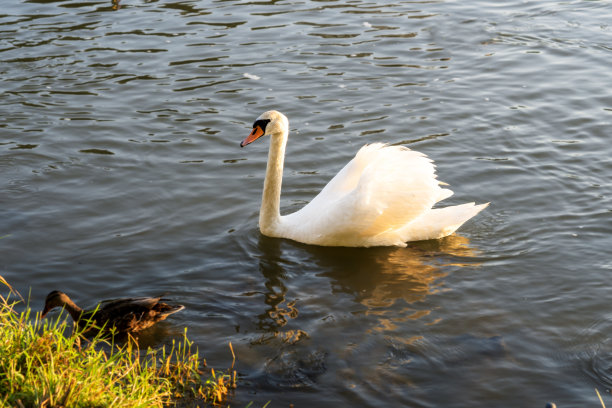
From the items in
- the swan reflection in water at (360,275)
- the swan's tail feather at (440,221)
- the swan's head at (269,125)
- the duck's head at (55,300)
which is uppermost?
the swan's head at (269,125)

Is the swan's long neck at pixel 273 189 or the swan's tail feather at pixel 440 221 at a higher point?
the swan's long neck at pixel 273 189

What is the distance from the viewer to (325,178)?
970 centimetres

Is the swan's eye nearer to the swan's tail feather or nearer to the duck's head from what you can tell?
the swan's tail feather

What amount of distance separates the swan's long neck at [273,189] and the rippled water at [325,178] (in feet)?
0.69

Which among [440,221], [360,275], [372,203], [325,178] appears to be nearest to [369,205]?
[372,203]

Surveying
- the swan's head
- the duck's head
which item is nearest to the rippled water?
the duck's head

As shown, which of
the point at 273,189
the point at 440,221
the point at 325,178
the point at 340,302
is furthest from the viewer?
the point at 325,178

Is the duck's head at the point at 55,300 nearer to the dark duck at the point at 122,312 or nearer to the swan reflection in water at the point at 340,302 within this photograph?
the dark duck at the point at 122,312

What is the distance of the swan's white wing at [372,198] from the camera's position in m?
7.91

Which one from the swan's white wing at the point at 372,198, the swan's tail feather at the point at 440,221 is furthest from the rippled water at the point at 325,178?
the swan's white wing at the point at 372,198

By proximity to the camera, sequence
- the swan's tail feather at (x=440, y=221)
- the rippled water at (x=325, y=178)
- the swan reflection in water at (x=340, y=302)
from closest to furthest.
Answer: the swan reflection in water at (x=340, y=302) → the rippled water at (x=325, y=178) → the swan's tail feather at (x=440, y=221)

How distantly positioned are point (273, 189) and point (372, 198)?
1081mm

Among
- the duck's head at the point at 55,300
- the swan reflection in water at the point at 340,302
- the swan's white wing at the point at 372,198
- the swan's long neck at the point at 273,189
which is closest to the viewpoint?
the swan reflection in water at the point at 340,302

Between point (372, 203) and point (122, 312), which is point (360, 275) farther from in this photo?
point (122, 312)
